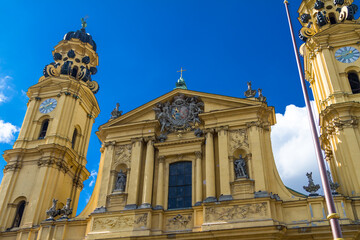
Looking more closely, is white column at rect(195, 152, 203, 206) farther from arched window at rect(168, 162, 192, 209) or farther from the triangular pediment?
the triangular pediment

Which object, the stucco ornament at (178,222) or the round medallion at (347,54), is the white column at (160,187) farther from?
the round medallion at (347,54)

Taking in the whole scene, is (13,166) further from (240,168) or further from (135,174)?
(240,168)

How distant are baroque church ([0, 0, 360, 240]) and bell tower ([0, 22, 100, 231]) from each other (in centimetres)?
7

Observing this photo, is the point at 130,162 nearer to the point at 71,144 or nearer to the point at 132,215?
the point at 132,215

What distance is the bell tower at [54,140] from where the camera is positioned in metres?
19.3

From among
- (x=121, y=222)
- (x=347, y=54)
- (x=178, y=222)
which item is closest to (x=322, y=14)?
(x=347, y=54)

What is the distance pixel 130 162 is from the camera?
17.7 metres

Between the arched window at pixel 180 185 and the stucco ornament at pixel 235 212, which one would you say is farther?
the arched window at pixel 180 185

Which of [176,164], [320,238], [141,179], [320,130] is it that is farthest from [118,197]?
[320,130]

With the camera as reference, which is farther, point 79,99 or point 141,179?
point 79,99

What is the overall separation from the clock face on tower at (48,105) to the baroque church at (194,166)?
73 mm

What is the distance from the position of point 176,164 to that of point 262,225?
4.90 metres

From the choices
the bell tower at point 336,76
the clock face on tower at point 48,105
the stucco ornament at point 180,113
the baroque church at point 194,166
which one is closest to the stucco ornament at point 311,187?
the baroque church at point 194,166

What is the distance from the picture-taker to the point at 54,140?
2094 cm
